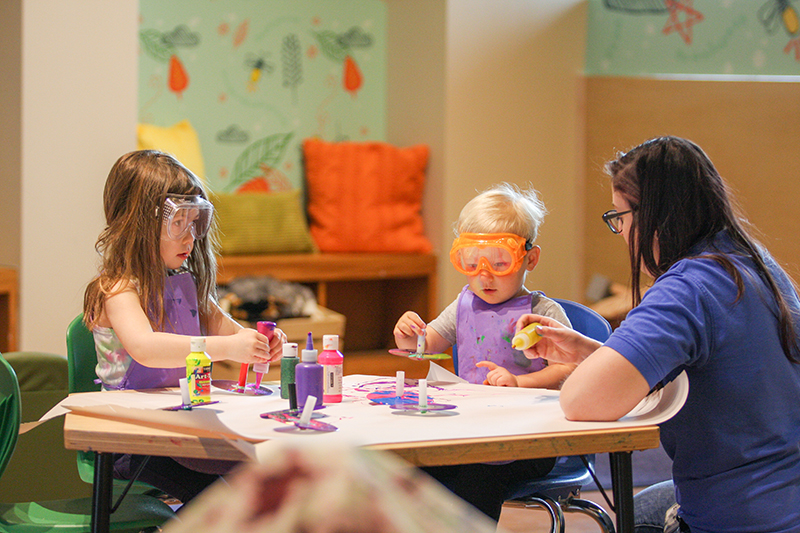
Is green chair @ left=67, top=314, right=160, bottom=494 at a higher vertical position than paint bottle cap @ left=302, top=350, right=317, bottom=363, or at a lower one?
lower

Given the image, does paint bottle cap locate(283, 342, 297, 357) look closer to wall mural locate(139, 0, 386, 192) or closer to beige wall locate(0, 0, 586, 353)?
beige wall locate(0, 0, 586, 353)

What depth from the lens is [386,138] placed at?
488cm

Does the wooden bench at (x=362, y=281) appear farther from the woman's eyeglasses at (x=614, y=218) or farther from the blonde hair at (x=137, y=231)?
the woman's eyeglasses at (x=614, y=218)

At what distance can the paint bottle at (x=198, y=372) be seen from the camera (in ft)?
5.15

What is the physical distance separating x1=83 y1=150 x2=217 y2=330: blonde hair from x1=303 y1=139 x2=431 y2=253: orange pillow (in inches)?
98.4

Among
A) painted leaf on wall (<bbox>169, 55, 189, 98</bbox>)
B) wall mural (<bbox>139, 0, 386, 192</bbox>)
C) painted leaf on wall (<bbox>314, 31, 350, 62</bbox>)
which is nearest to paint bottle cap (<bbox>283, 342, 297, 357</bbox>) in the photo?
wall mural (<bbox>139, 0, 386, 192</bbox>)

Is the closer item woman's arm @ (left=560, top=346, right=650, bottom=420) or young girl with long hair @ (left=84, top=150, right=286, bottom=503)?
woman's arm @ (left=560, top=346, right=650, bottom=420)

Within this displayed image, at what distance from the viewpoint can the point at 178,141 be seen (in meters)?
4.09

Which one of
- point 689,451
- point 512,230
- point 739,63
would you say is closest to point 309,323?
point 512,230

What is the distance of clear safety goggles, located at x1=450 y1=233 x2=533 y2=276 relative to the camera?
196 cm

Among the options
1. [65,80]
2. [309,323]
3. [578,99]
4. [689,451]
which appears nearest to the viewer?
[689,451]

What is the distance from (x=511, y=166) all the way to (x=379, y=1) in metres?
1.32

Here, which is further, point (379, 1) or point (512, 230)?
point (379, 1)

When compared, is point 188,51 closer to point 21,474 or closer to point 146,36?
point 146,36
